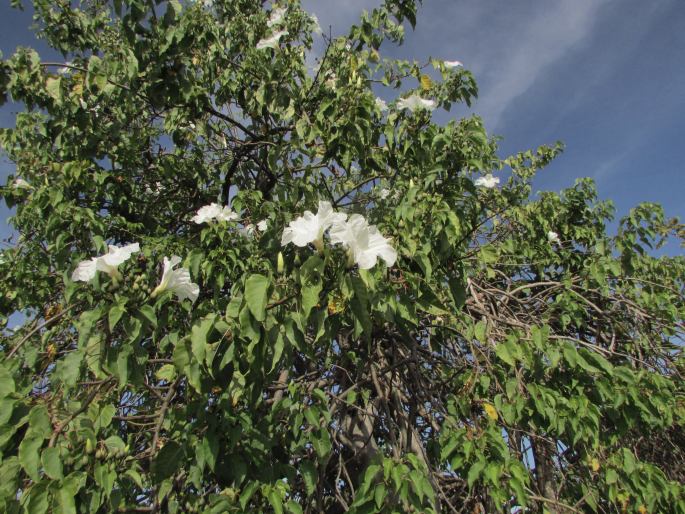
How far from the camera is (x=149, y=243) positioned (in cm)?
233

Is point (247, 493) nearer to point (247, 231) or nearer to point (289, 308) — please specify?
point (289, 308)

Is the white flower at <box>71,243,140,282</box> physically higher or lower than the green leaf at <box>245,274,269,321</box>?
higher

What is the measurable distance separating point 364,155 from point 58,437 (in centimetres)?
153

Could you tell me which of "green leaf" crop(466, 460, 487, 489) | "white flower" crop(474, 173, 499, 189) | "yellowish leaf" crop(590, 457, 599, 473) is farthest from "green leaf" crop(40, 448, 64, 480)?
"white flower" crop(474, 173, 499, 189)

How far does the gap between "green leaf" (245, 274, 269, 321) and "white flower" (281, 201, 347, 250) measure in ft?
0.48

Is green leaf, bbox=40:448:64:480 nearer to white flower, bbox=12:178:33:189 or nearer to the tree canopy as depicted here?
the tree canopy

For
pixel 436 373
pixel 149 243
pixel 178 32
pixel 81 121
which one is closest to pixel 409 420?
pixel 436 373

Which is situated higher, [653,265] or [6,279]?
[653,265]

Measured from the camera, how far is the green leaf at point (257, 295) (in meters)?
1.11

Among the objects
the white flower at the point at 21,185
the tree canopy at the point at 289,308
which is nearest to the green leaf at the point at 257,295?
the tree canopy at the point at 289,308

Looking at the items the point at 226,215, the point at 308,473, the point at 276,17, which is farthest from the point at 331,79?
the point at 308,473

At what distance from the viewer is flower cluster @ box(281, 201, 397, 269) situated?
1177mm

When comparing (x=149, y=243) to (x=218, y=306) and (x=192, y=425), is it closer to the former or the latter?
(x=218, y=306)

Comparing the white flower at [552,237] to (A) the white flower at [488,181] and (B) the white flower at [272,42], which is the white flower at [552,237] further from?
(B) the white flower at [272,42]
